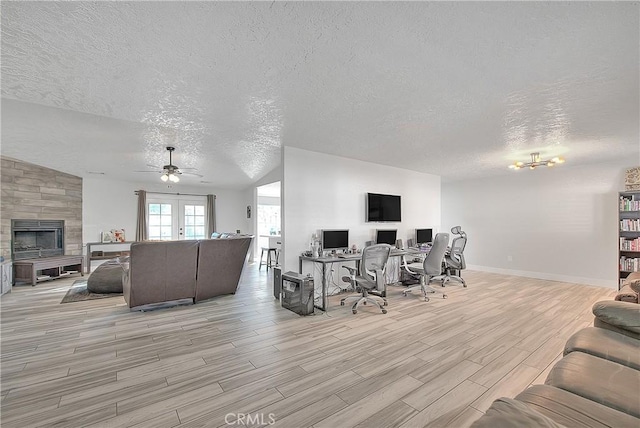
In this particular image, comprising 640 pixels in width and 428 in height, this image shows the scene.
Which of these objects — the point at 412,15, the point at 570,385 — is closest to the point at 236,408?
the point at 570,385

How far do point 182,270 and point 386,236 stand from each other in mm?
3714

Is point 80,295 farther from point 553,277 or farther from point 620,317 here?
point 553,277

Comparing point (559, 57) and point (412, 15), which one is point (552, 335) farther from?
point (412, 15)

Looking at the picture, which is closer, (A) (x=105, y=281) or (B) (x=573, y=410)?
(B) (x=573, y=410)

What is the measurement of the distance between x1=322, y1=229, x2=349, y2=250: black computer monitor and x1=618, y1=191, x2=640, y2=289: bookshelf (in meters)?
4.93

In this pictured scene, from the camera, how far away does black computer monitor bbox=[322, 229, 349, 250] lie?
458 centimetres

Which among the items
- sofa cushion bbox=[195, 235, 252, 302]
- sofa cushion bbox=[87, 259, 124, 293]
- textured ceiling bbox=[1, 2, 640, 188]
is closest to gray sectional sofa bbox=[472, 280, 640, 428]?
textured ceiling bbox=[1, 2, 640, 188]

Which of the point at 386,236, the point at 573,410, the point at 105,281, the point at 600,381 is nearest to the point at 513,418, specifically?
the point at 573,410

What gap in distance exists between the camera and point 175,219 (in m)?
8.10

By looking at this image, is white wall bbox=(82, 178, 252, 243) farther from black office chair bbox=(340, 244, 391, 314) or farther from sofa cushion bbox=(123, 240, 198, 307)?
black office chair bbox=(340, 244, 391, 314)

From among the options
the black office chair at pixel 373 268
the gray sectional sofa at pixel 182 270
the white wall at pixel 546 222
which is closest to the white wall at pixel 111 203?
the gray sectional sofa at pixel 182 270

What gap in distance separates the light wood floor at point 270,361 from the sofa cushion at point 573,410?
0.62 meters

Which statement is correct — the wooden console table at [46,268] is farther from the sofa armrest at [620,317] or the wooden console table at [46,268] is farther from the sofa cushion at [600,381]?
the sofa armrest at [620,317]

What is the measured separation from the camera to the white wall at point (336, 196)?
174 inches
